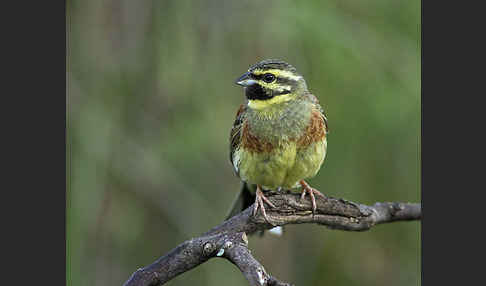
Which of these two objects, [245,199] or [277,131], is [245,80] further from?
[245,199]

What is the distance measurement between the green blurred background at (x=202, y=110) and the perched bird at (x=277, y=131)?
527 mm

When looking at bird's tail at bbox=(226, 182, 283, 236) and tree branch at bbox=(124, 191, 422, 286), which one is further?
bird's tail at bbox=(226, 182, 283, 236)

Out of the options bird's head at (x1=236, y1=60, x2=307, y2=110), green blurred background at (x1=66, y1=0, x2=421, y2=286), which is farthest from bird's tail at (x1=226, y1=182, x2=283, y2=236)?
bird's head at (x1=236, y1=60, x2=307, y2=110)

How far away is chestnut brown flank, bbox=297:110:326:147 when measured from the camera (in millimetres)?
4086

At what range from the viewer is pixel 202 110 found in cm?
470

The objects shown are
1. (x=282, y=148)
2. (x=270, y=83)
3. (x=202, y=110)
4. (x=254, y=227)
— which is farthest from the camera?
(x=202, y=110)

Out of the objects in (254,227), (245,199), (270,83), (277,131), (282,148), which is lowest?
(245,199)

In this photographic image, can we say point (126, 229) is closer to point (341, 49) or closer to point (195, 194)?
point (195, 194)

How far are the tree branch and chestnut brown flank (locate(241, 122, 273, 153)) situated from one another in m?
0.34

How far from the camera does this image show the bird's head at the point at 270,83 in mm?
4086

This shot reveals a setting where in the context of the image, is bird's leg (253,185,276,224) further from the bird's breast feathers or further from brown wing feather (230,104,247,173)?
brown wing feather (230,104,247,173)

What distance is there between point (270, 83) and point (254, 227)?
1.12 metres

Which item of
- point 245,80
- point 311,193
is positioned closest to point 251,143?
point 245,80

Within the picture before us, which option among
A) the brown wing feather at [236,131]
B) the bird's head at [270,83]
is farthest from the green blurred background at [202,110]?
the bird's head at [270,83]
